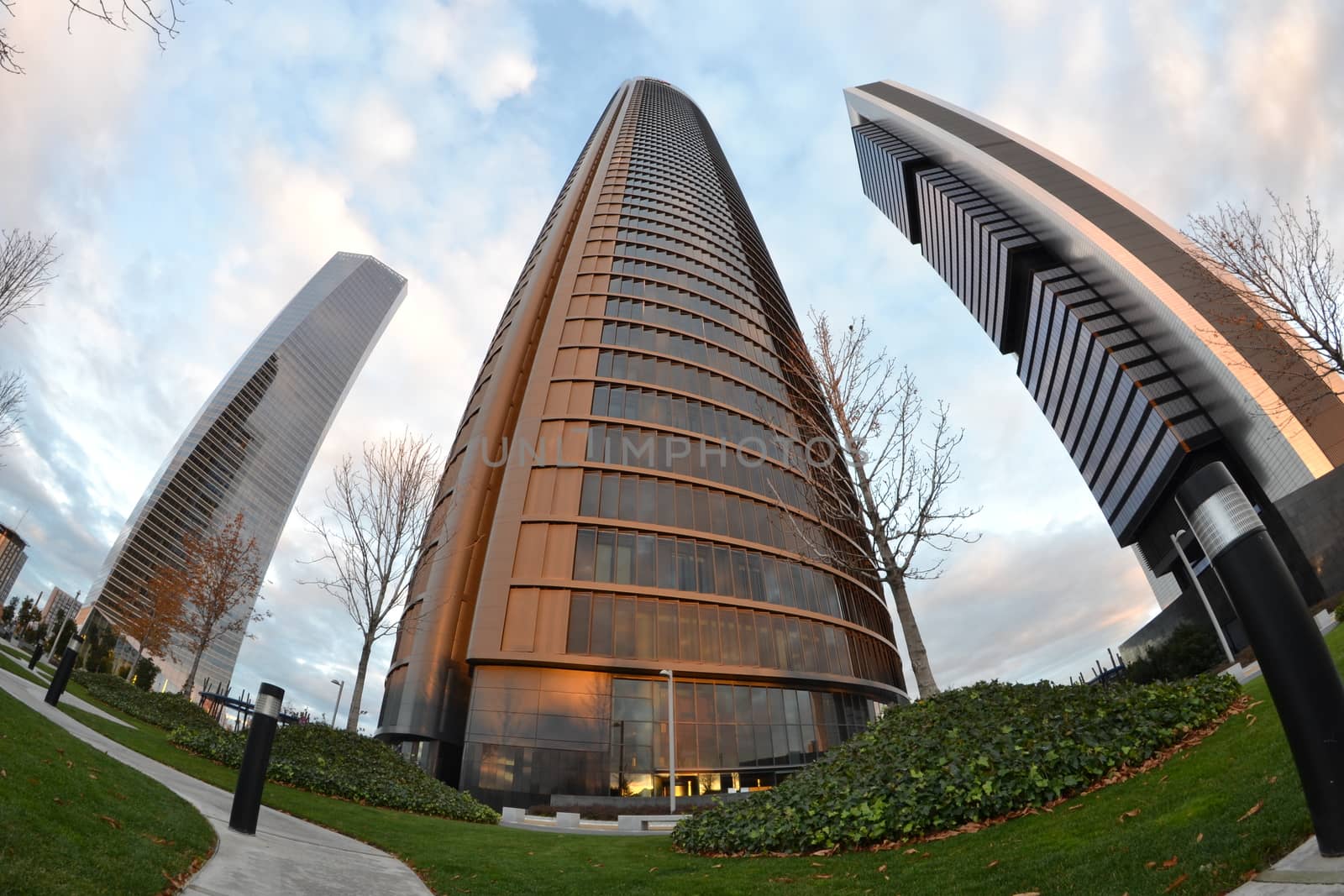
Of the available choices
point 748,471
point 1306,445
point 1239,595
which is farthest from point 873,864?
point 1306,445

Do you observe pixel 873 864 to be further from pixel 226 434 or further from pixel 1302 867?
pixel 226 434

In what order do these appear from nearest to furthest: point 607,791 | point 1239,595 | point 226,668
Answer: point 1239,595
point 607,791
point 226,668

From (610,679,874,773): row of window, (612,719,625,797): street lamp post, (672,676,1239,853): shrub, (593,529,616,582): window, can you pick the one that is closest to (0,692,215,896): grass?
(672,676,1239,853): shrub

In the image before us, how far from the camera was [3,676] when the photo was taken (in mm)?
18734

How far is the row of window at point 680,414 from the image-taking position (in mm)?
43469

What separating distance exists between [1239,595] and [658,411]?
39.7 m

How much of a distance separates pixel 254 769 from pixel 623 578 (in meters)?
27.1

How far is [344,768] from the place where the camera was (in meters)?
18.0

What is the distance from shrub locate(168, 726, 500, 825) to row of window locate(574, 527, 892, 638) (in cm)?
1558

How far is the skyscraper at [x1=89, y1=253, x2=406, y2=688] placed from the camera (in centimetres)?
10519

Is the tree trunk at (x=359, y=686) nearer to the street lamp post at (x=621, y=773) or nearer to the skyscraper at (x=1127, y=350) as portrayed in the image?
the street lamp post at (x=621, y=773)

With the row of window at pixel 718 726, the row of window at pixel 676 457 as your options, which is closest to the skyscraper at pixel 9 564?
the row of window at pixel 676 457

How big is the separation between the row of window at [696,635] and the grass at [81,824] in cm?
2470

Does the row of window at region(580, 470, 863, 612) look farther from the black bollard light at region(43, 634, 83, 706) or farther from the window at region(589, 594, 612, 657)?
the black bollard light at region(43, 634, 83, 706)
